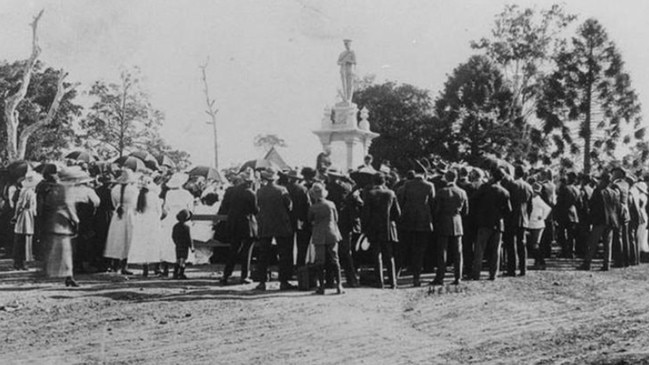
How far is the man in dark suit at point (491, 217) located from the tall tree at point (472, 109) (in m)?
31.8

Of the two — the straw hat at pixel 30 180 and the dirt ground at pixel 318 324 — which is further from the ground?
the straw hat at pixel 30 180

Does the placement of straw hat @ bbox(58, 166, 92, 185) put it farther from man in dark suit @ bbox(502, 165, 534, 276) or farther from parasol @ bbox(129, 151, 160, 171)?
man in dark suit @ bbox(502, 165, 534, 276)

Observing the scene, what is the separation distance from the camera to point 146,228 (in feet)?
43.5

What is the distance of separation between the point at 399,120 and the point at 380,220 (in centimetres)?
3887

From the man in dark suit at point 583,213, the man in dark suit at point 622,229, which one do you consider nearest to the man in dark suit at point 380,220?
the man in dark suit at point 622,229

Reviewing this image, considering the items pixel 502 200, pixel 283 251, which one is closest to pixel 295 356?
pixel 283 251

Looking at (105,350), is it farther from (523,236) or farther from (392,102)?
(392,102)

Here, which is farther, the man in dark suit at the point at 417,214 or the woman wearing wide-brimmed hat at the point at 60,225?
→ the man in dark suit at the point at 417,214

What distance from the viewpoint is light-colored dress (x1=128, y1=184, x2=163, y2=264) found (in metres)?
13.2

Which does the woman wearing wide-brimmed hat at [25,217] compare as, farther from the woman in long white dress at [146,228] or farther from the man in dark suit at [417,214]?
the man in dark suit at [417,214]

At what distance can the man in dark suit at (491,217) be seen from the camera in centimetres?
1305

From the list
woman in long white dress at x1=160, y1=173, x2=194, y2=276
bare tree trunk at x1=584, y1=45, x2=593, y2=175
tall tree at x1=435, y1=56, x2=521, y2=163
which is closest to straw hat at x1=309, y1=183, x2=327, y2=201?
woman in long white dress at x1=160, y1=173, x2=194, y2=276

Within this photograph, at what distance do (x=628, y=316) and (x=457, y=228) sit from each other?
3338 millimetres

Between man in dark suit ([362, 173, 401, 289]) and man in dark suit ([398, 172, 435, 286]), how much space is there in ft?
1.61
